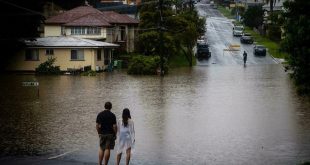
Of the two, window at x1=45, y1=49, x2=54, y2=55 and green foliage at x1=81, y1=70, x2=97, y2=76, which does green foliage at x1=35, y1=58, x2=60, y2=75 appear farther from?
green foliage at x1=81, y1=70, x2=97, y2=76

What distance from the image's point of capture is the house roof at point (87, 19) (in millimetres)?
61344

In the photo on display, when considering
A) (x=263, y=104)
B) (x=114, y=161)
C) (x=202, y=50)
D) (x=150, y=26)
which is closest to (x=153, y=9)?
(x=150, y=26)

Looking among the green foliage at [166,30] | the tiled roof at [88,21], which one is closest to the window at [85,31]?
the tiled roof at [88,21]

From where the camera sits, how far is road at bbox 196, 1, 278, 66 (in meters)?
68.2

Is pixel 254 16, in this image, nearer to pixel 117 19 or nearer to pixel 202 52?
pixel 202 52

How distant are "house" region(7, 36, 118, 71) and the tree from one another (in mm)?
41644

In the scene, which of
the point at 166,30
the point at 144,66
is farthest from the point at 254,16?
the point at 144,66

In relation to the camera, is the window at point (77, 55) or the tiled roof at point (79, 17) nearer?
the window at point (77, 55)

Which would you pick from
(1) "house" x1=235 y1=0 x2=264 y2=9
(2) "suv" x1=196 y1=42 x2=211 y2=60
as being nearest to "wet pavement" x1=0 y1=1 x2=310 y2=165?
(2) "suv" x1=196 y1=42 x2=211 y2=60

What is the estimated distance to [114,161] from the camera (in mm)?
16094

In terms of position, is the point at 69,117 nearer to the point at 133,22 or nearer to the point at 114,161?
the point at 114,161

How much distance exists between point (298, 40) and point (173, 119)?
11554mm

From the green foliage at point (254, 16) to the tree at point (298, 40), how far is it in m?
91.2

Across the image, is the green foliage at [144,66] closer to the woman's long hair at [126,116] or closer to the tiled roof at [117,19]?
the tiled roof at [117,19]
